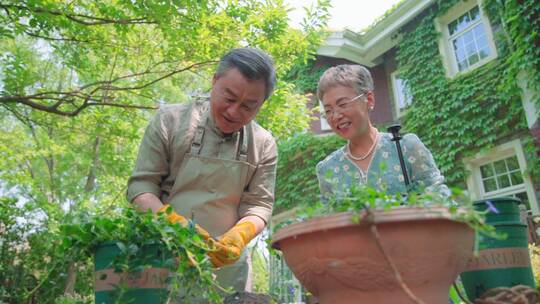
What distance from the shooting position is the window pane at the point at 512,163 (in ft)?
22.4

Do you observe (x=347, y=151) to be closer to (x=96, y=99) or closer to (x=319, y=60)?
(x=96, y=99)

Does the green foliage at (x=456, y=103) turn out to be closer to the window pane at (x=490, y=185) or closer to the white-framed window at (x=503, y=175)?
the white-framed window at (x=503, y=175)

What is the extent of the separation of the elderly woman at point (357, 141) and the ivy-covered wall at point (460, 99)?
4.41 metres

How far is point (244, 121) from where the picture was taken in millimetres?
1876

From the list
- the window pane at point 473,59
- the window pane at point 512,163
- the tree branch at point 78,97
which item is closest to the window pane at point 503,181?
the window pane at point 512,163

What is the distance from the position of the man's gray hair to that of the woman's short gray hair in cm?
24

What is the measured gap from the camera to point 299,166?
9.75 metres

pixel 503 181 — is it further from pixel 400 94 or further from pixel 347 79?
pixel 347 79

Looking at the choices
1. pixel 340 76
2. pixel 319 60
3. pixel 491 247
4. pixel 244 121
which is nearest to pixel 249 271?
pixel 244 121

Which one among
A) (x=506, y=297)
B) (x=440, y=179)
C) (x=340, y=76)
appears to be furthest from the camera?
(x=340, y=76)

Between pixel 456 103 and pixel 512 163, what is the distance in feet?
4.55

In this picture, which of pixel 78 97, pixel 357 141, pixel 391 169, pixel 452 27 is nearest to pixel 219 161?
pixel 357 141

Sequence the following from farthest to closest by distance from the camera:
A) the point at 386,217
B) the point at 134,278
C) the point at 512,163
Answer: the point at 512,163 → the point at 134,278 → the point at 386,217

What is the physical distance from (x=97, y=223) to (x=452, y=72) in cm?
815
